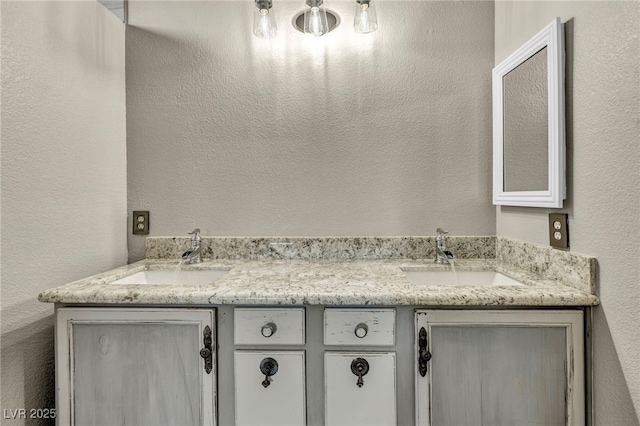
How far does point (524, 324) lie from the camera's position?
0.96 meters

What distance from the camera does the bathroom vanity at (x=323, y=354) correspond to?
0.96 metres

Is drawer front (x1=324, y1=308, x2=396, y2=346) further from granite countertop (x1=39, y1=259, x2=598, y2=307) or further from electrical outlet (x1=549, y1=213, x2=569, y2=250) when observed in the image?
electrical outlet (x1=549, y1=213, x2=569, y2=250)

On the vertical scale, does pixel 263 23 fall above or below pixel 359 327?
above

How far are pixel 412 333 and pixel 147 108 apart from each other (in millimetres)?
1501

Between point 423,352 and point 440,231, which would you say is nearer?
point 423,352

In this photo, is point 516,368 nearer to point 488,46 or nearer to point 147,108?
point 488,46

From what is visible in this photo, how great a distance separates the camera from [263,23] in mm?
1442

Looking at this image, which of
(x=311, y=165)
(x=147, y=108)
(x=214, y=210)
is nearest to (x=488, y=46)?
(x=311, y=165)

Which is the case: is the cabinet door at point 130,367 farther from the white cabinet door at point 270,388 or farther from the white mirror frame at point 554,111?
the white mirror frame at point 554,111

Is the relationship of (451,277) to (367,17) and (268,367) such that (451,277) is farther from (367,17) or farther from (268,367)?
(367,17)

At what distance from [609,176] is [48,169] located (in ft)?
5.66

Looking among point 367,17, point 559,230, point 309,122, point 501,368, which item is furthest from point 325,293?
point 367,17

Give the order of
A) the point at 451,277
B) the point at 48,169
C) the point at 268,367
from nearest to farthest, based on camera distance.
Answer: the point at 268,367 → the point at 48,169 → the point at 451,277

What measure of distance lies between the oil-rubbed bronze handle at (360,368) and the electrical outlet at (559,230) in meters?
0.72
